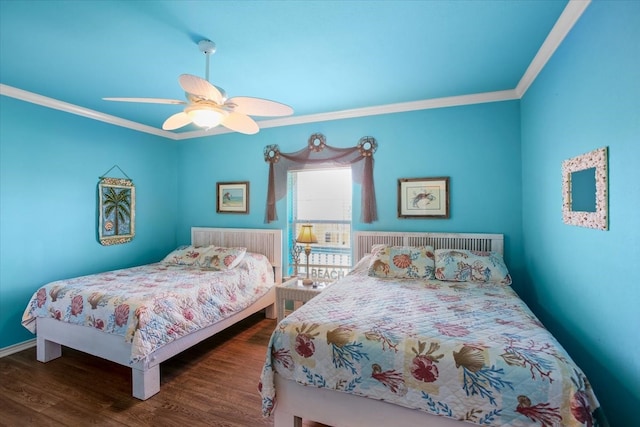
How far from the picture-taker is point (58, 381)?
91.5 inches

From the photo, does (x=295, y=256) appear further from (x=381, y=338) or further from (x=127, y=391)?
(x=381, y=338)

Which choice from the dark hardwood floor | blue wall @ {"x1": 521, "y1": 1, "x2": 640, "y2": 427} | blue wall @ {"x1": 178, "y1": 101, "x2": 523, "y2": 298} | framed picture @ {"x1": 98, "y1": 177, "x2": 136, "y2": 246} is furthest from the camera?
framed picture @ {"x1": 98, "y1": 177, "x2": 136, "y2": 246}

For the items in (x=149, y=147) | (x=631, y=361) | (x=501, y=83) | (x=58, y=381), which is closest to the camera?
(x=631, y=361)

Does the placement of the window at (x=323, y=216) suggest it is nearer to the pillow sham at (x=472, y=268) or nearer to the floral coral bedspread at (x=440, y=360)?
the pillow sham at (x=472, y=268)

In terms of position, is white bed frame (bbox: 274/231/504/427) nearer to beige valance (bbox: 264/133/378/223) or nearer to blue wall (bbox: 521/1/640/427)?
blue wall (bbox: 521/1/640/427)

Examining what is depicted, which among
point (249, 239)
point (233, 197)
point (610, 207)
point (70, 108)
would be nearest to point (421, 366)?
point (610, 207)

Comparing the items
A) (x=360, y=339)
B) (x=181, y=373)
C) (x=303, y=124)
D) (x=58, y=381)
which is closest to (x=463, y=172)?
(x=303, y=124)

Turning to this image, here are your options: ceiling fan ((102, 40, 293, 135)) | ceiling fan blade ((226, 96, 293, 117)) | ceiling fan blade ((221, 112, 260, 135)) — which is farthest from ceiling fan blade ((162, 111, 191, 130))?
ceiling fan blade ((226, 96, 293, 117))

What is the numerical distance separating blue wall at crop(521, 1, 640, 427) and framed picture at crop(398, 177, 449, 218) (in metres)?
0.94

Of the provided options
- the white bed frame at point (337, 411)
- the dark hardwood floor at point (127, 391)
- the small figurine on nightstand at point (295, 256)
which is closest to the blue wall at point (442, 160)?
the small figurine on nightstand at point (295, 256)

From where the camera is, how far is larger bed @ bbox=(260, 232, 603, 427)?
1.22m

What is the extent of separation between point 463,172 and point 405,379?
2.43 m

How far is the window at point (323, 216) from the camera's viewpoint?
12.0ft

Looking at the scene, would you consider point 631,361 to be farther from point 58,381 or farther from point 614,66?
point 58,381
